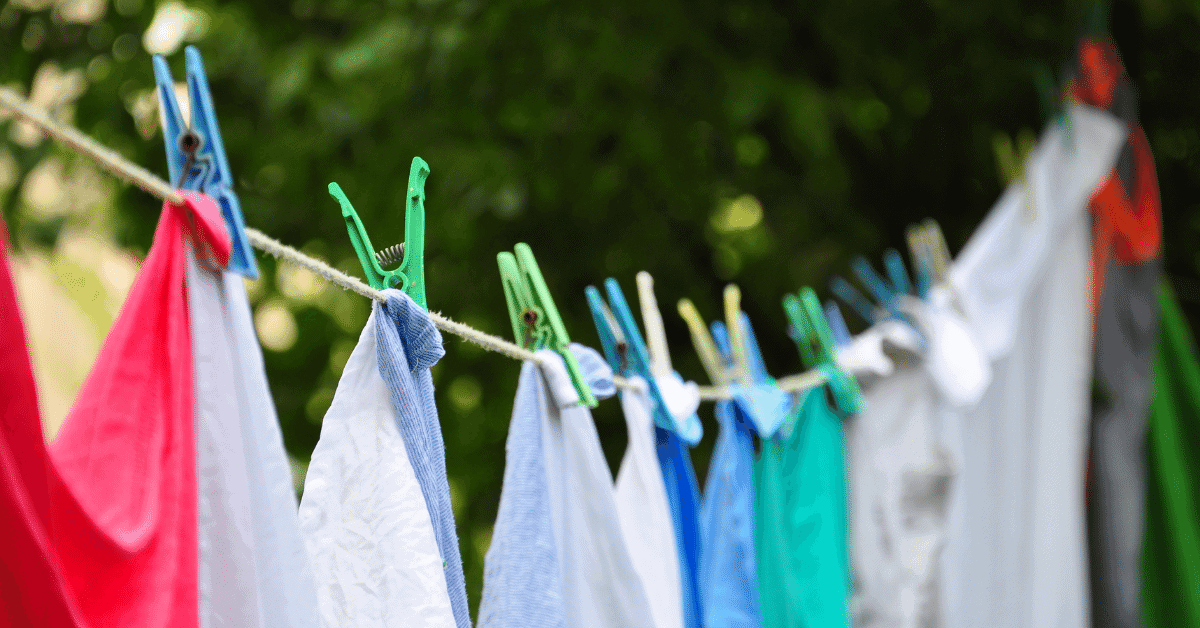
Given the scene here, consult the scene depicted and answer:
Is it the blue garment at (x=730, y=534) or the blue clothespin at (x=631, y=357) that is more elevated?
the blue clothespin at (x=631, y=357)

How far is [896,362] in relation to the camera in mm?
1196

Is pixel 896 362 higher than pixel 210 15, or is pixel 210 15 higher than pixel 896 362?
pixel 210 15

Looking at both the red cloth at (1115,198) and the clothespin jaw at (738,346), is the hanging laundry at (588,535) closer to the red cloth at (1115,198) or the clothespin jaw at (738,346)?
the clothespin jaw at (738,346)

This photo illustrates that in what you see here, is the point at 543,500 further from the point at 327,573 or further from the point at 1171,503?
the point at 1171,503

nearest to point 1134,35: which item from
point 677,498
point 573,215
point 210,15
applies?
point 573,215

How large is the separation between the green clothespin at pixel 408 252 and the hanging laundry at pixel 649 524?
0.92ft

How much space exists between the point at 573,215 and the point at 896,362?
2.01ft

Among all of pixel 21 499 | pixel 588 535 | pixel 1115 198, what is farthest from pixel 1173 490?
pixel 21 499

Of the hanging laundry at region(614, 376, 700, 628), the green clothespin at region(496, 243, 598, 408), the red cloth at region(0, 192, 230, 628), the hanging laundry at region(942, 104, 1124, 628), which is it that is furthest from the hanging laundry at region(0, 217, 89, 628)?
the hanging laundry at region(942, 104, 1124, 628)

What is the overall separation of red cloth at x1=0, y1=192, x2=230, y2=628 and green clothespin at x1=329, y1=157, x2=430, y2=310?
88 mm

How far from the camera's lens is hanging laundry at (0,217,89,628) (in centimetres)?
37

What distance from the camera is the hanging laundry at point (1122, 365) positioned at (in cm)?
127

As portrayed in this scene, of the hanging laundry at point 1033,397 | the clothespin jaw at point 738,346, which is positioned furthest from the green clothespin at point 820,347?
the hanging laundry at point 1033,397

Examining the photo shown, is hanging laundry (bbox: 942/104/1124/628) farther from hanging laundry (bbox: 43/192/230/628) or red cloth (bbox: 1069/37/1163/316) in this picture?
hanging laundry (bbox: 43/192/230/628)
